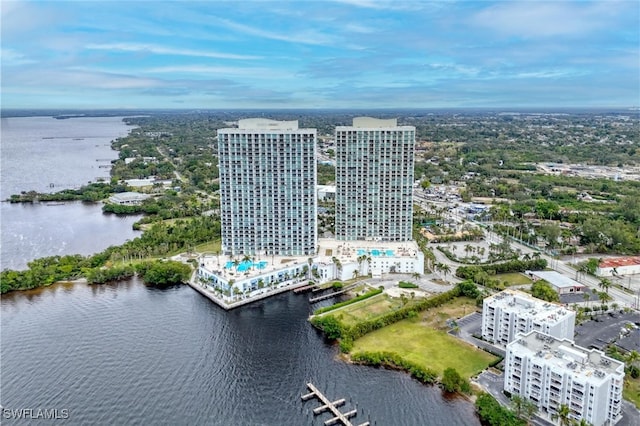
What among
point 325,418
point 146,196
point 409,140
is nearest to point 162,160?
point 146,196

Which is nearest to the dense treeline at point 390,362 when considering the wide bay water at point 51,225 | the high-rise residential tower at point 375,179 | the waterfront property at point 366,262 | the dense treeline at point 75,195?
the waterfront property at point 366,262

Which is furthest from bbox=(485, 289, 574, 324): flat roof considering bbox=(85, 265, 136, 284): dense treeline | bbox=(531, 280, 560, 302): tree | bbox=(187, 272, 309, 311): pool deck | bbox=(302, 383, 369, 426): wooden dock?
bbox=(85, 265, 136, 284): dense treeline

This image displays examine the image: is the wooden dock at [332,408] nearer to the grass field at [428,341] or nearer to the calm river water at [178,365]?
the calm river water at [178,365]

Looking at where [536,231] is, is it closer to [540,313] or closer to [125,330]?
[540,313]

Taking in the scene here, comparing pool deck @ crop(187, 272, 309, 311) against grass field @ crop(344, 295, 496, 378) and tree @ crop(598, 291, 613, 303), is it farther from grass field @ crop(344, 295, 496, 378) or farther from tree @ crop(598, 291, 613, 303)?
tree @ crop(598, 291, 613, 303)

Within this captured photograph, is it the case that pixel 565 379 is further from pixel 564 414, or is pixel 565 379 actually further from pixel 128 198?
pixel 128 198

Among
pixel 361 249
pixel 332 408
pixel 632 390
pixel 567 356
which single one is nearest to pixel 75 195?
pixel 361 249
